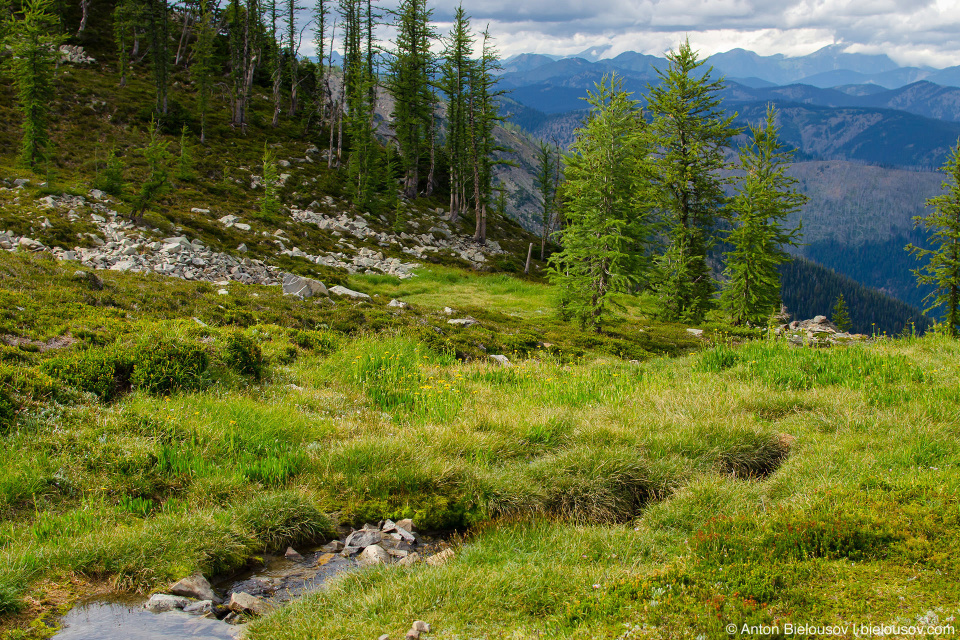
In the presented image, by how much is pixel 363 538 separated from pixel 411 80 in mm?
53270

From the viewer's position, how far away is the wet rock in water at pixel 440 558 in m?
4.68

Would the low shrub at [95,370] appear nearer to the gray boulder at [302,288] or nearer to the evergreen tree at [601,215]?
the gray boulder at [302,288]

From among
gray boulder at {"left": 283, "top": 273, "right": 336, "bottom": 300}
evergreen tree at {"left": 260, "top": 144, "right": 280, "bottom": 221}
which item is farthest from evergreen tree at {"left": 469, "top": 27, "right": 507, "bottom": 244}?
gray boulder at {"left": 283, "top": 273, "right": 336, "bottom": 300}

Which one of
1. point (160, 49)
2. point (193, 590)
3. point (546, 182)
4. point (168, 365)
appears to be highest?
point (160, 49)

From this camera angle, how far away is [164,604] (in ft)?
13.2

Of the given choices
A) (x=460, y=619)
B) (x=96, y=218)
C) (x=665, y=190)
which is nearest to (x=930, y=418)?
(x=460, y=619)

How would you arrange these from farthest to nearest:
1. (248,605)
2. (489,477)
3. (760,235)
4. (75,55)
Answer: (75,55) → (760,235) → (489,477) → (248,605)

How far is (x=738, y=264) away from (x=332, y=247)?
77.8 feet

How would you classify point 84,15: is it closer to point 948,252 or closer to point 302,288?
point 302,288

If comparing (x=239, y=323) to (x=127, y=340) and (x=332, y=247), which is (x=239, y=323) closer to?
(x=127, y=340)

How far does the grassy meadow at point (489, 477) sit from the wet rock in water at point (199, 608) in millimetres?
424

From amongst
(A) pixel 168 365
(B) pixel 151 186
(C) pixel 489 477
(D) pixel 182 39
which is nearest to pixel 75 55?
(D) pixel 182 39

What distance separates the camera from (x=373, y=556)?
4.85m

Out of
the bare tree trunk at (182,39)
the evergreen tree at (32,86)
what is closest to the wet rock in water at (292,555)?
the evergreen tree at (32,86)
